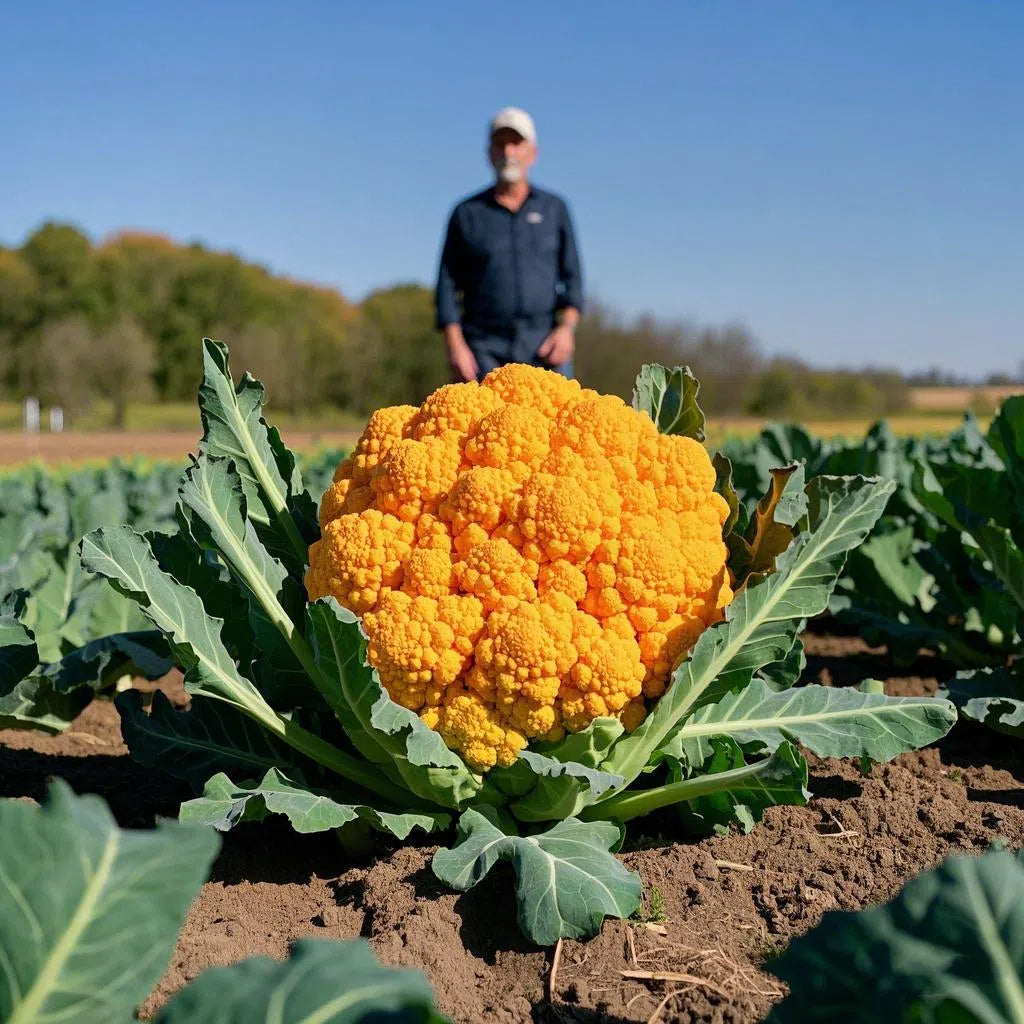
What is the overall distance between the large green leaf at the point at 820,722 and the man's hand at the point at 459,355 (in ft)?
14.2

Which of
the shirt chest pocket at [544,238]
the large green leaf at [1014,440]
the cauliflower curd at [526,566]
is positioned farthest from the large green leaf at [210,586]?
the shirt chest pocket at [544,238]

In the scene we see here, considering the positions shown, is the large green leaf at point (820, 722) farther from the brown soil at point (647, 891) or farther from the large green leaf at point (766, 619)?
the brown soil at point (647, 891)

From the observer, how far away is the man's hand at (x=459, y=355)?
716cm

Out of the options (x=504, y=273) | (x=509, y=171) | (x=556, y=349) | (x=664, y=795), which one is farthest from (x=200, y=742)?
(x=509, y=171)

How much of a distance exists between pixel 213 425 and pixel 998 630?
3.63m

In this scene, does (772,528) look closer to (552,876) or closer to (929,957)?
(552,876)

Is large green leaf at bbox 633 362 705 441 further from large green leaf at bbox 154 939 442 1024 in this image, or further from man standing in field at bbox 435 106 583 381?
man standing in field at bbox 435 106 583 381

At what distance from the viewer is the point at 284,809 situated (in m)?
2.55

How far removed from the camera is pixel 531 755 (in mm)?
2641

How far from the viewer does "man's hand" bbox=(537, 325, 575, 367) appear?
721cm

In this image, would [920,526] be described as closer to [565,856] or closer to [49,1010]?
[565,856]

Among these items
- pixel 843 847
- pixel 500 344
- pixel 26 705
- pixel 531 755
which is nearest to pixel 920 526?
pixel 500 344

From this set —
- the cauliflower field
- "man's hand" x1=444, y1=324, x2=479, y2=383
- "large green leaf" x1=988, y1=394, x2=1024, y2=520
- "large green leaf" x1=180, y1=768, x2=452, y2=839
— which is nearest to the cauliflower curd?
the cauliflower field

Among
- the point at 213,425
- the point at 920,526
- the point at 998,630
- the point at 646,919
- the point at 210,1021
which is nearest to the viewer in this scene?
the point at 210,1021
